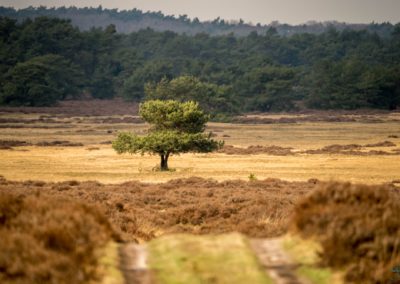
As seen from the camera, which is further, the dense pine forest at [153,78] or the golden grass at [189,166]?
the dense pine forest at [153,78]

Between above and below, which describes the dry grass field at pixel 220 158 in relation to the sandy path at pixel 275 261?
below

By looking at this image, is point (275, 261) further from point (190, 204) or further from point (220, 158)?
point (220, 158)

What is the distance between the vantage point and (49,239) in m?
11.9

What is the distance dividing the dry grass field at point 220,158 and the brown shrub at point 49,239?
28.2 metres

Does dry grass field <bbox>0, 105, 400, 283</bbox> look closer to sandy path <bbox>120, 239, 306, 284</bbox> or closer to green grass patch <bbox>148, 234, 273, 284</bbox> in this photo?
green grass patch <bbox>148, 234, 273, 284</bbox>

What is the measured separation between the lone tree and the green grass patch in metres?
32.5

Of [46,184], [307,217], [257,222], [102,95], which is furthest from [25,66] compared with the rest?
[307,217]

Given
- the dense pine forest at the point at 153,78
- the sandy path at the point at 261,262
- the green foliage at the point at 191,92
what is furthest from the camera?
the dense pine forest at the point at 153,78

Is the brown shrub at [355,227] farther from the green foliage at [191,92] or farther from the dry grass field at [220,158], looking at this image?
the green foliage at [191,92]

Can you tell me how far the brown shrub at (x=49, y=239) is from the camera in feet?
35.8

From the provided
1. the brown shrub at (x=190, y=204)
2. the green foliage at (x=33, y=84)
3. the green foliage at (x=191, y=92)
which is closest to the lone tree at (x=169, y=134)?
the brown shrub at (x=190, y=204)

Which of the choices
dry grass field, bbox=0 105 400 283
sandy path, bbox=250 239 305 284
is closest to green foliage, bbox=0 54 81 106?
dry grass field, bbox=0 105 400 283

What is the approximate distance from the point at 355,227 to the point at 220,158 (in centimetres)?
4686

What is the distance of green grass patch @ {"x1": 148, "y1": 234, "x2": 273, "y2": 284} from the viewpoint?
11328 millimetres
